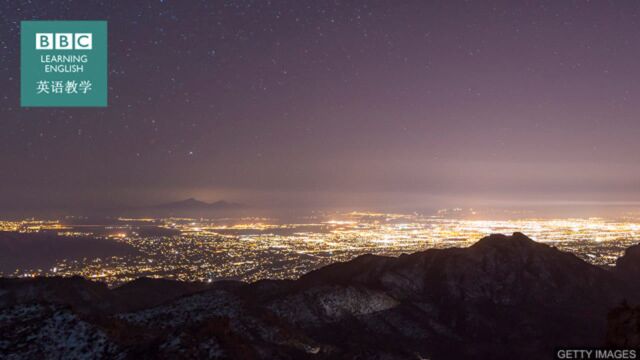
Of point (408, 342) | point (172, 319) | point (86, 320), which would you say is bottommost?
point (408, 342)

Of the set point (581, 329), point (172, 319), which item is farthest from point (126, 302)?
→ point (581, 329)

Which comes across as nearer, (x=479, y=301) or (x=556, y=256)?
(x=479, y=301)

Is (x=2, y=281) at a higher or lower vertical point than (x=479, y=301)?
higher

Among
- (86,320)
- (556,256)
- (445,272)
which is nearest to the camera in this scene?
(86,320)

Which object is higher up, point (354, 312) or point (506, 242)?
point (506, 242)

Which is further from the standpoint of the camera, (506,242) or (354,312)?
(506,242)

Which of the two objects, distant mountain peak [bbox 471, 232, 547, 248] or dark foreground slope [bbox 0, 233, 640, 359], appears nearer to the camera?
dark foreground slope [bbox 0, 233, 640, 359]

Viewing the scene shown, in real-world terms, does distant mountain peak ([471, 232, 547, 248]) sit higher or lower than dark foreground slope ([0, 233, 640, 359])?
higher

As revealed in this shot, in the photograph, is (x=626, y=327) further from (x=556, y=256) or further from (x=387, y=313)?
(x=556, y=256)
